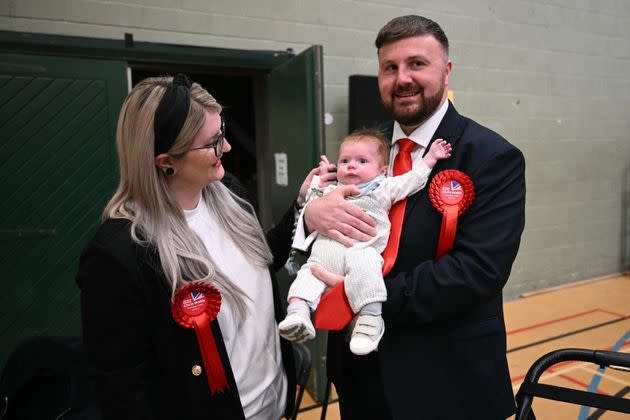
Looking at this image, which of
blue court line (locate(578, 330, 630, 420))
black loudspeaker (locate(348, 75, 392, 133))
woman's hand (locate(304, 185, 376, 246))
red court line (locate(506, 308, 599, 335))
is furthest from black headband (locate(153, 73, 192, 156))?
red court line (locate(506, 308, 599, 335))

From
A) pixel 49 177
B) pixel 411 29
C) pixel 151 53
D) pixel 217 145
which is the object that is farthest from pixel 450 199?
pixel 49 177

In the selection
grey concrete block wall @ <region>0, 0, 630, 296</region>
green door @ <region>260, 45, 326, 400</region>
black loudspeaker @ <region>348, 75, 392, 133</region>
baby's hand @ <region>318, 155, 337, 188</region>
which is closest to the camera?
baby's hand @ <region>318, 155, 337, 188</region>

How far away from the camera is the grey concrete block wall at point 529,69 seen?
10.1ft

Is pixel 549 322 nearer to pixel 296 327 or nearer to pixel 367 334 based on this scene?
pixel 367 334

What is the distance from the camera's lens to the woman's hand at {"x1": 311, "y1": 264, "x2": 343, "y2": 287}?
1304 millimetres

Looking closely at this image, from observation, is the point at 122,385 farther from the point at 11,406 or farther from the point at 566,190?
the point at 566,190

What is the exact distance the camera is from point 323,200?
1412mm

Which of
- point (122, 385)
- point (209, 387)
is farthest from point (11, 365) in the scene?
point (209, 387)

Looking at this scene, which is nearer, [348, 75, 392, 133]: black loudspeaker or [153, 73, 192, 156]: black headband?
[153, 73, 192, 156]: black headband

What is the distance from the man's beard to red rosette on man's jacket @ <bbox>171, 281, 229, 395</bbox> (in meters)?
0.78

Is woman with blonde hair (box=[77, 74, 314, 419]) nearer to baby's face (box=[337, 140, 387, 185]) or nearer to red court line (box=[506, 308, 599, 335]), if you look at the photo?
baby's face (box=[337, 140, 387, 185])

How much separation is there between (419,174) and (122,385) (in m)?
0.96

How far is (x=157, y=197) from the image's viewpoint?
3.82ft

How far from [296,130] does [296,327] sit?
1776 millimetres
